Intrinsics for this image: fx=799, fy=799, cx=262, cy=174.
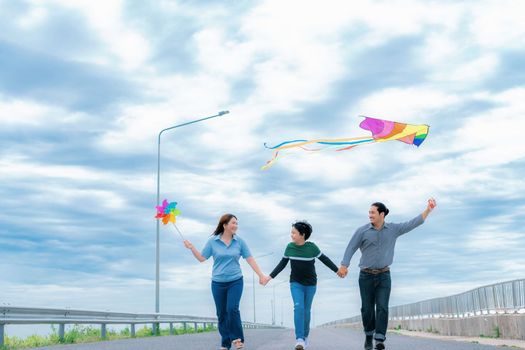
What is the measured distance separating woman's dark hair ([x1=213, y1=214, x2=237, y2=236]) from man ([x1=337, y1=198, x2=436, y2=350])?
1.83m

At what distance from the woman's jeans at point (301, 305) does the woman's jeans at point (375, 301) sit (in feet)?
2.83

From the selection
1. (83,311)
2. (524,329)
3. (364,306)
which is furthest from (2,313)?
(524,329)

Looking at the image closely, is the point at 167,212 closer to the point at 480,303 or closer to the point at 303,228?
the point at 303,228

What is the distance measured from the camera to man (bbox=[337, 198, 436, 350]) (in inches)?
452

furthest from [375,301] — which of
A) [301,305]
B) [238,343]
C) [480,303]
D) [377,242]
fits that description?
[480,303]

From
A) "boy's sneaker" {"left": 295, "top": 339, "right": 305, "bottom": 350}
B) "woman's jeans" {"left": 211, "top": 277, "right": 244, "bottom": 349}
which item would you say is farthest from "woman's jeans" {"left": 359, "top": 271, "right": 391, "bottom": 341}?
"woman's jeans" {"left": 211, "top": 277, "right": 244, "bottom": 349}

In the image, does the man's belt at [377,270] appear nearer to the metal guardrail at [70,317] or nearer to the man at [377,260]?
the man at [377,260]

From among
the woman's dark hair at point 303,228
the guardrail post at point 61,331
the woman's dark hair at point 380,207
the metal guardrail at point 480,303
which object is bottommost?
the guardrail post at point 61,331

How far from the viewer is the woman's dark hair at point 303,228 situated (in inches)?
468

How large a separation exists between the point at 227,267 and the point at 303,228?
1.27 m

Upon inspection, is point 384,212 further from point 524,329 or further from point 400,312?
point 400,312

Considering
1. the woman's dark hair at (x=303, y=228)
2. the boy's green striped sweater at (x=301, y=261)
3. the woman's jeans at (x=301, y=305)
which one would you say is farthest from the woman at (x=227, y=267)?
the woman's dark hair at (x=303, y=228)

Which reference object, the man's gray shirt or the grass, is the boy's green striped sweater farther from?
the grass

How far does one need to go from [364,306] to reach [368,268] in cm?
59
